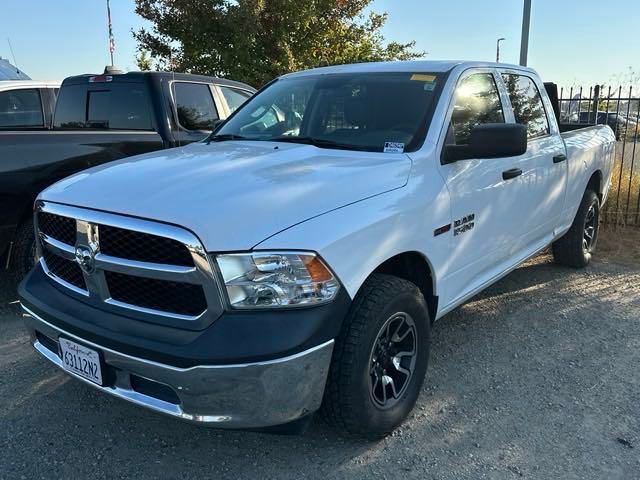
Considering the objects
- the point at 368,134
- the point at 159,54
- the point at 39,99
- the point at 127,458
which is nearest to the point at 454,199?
the point at 368,134

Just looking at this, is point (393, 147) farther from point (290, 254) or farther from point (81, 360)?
point (81, 360)

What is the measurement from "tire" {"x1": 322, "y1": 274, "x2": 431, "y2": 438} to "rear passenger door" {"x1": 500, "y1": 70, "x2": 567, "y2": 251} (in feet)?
4.85

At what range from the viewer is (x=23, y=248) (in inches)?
172

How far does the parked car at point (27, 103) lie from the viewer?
20.1 feet

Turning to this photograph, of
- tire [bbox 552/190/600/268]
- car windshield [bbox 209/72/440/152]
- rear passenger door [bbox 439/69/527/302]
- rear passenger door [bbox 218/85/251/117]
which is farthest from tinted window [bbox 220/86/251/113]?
tire [bbox 552/190/600/268]

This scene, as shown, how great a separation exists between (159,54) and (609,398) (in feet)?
41.4

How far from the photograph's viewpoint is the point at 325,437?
296cm

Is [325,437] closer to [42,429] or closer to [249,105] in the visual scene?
[42,429]

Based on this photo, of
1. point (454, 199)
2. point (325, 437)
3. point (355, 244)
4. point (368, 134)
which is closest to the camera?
point (355, 244)

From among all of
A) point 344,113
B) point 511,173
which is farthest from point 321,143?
point 511,173

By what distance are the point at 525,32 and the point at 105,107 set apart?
18.9ft

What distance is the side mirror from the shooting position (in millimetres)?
3062

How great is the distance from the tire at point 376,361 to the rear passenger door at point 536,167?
148 centimetres

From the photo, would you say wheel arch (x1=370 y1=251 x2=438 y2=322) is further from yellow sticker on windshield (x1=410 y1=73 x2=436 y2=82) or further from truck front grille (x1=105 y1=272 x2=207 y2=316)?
yellow sticker on windshield (x1=410 y1=73 x2=436 y2=82)
